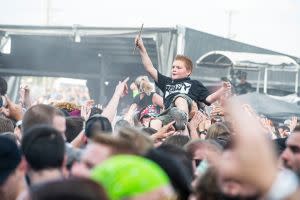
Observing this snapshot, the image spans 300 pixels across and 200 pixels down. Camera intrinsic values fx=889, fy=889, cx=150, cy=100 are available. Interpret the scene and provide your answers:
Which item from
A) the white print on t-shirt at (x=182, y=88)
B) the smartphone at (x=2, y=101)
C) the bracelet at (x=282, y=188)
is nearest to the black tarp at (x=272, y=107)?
the white print on t-shirt at (x=182, y=88)

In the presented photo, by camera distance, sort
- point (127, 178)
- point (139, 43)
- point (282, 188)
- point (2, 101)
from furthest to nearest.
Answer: point (2, 101) → point (139, 43) → point (127, 178) → point (282, 188)

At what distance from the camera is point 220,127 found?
7762mm

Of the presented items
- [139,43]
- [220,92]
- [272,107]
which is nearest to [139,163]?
[220,92]

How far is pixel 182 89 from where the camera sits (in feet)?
29.7

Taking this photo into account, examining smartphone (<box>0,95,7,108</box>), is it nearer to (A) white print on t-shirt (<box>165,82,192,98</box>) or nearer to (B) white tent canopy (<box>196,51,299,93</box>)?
(A) white print on t-shirt (<box>165,82,192,98</box>)

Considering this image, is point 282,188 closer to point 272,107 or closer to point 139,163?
point 139,163

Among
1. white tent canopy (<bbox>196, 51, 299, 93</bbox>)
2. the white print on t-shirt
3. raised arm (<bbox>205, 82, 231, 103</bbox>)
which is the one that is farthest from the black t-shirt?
white tent canopy (<bbox>196, 51, 299, 93</bbox>)

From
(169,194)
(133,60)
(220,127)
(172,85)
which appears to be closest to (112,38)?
(133,60)

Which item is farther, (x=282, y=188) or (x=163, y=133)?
(x=163, y=133)

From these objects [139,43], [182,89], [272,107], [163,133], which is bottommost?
[272,107]

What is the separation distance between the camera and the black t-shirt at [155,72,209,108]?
29.7 ft

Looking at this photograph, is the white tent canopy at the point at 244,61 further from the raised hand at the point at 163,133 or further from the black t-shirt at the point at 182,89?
the raised hand at the point at 163,133

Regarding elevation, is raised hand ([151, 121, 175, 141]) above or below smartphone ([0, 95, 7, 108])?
below

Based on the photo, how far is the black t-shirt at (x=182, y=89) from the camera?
9.04 m
